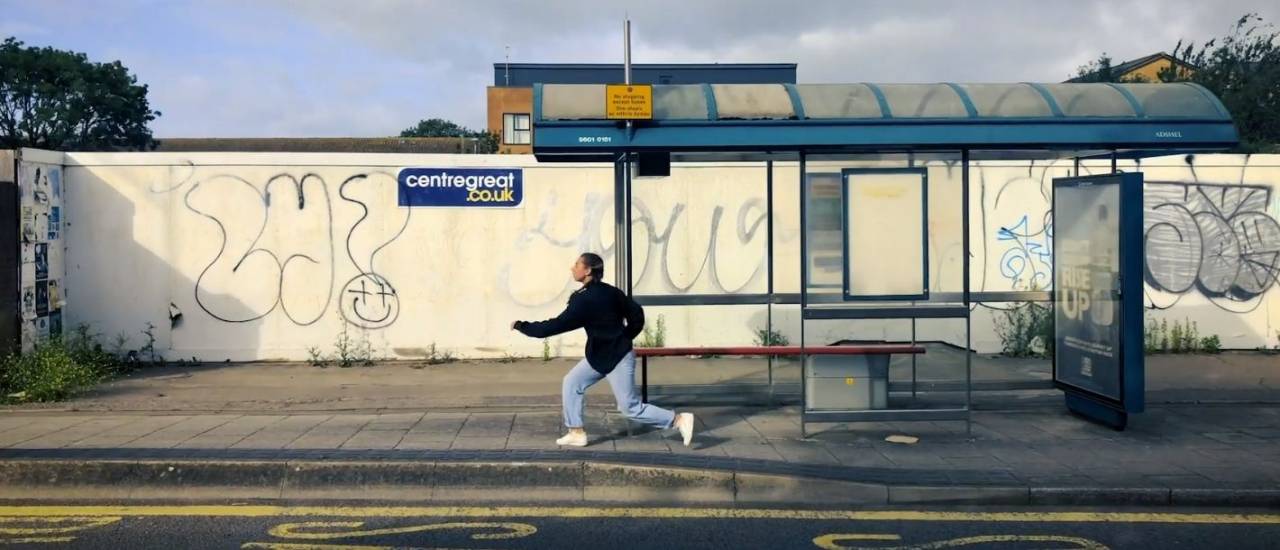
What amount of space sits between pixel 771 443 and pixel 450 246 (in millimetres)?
6133

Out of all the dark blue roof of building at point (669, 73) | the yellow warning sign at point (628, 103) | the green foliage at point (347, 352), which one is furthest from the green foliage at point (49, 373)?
the dark blue roof of building at point (669, 73)

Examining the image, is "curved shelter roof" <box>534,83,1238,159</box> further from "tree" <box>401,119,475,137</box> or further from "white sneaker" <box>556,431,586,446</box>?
"tree" <box>401,119,475,137</box>

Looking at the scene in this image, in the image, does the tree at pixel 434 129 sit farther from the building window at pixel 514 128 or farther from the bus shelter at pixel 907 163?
the bus shelter at pixel 907 163

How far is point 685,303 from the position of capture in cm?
945

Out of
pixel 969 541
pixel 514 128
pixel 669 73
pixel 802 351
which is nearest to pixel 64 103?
pixel 514 128

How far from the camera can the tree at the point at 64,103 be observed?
41500 mm

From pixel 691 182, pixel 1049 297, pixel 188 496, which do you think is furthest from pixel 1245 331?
pixel 188 496

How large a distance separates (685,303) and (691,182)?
143 inches

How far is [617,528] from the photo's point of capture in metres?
5.89

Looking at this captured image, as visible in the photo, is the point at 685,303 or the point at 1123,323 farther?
the point at 685,303

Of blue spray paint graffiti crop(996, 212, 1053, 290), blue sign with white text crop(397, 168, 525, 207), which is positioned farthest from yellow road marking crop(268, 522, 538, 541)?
blue spray paint graffiti crop(996, 212, 1053, 290)

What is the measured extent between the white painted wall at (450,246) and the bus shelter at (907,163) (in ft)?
11.7

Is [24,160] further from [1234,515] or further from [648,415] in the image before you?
[1234,515]

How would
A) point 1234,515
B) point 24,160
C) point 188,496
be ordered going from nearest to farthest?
point 1234,515
point 188,496
point 24,160
